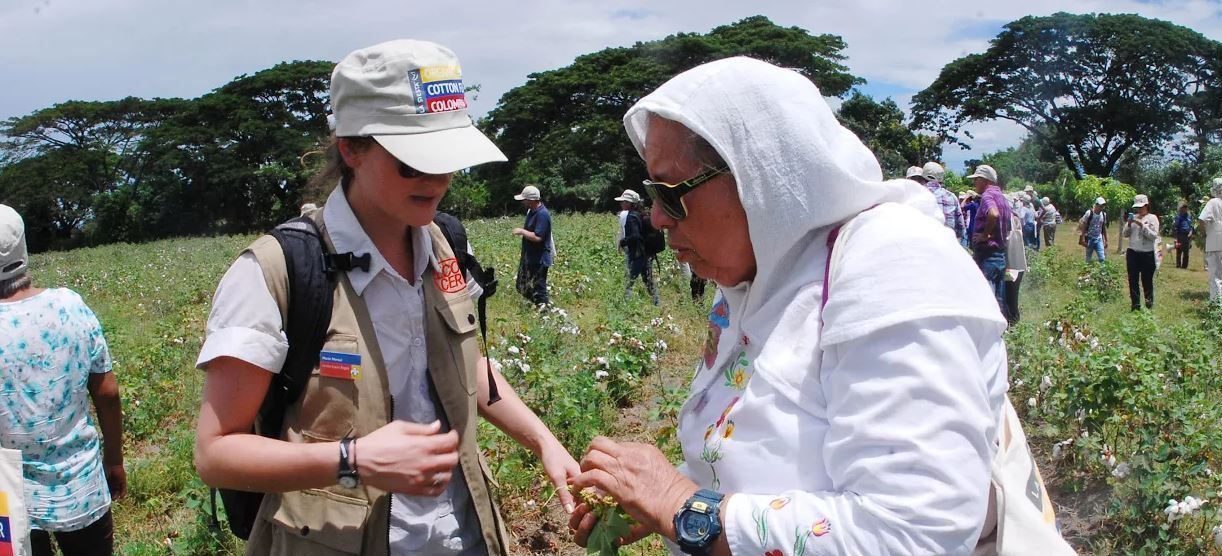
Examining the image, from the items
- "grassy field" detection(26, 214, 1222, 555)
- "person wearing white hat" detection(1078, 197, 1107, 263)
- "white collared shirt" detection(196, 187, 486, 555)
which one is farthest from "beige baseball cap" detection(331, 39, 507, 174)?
"person wearing white hat" detection(1078, 197, 1107, 263)

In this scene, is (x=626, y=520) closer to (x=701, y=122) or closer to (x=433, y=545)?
(x=433, y=545)

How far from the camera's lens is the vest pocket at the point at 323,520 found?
5.04 ft

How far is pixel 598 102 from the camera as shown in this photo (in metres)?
40.8

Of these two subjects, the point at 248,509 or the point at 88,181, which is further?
the point at 88,181

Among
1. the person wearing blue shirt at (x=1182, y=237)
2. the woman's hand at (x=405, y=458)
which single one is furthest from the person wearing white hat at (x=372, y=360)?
the person wearing blue shirt at (x=1182, y=237)

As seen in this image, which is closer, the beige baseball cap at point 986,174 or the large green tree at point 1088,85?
the beige baseball cap at point 986,174

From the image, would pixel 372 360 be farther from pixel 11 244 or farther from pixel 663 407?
pixel 663 407

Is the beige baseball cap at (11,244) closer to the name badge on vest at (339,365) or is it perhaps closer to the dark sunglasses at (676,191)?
the name badge on vest at (339,365)

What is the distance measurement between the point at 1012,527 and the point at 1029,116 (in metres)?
48.2

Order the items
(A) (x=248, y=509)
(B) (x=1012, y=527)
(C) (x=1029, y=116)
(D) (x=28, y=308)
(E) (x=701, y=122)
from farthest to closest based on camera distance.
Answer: (C) (x=1029, y=116) → (D) (x=28, y=308) → (A) (x=248, y=509) → (E) (x=701, y=122) → (B) (x=1012, y=527)

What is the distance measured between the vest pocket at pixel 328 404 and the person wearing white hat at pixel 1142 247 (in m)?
9.34

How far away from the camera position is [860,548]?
1077 millimetres

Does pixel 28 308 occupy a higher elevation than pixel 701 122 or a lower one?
lower

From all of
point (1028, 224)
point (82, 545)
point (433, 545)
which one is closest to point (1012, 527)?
point (433, 545)
